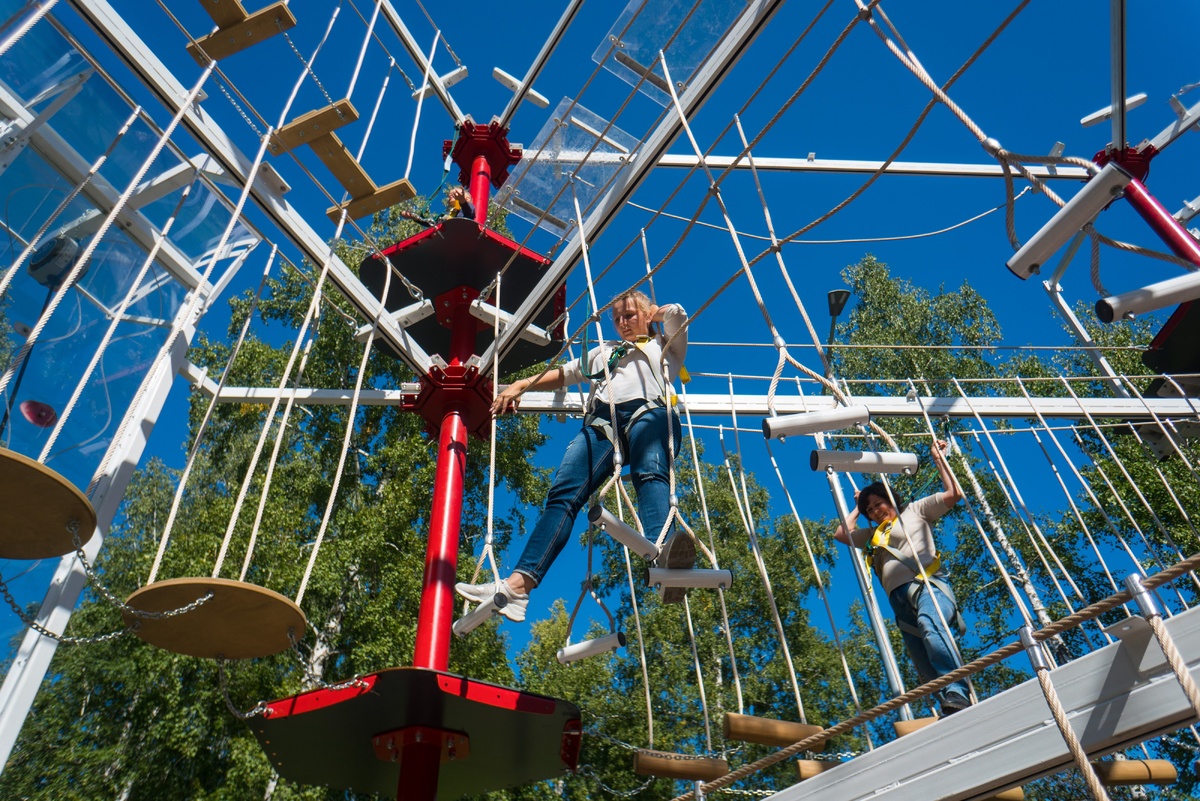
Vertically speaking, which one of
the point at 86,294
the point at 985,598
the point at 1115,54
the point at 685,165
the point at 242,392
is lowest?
the point at 1115,54

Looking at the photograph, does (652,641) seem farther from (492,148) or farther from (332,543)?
(492,148)

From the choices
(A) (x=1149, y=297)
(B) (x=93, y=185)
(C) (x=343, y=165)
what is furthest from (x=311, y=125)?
(A) (x=1149, y=297)

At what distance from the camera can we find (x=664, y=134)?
9.31 feet

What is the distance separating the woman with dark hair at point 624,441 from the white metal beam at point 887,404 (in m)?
1.35

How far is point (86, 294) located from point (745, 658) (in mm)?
10703

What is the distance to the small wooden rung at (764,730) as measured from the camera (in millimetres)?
2309

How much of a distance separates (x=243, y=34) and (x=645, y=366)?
2042 mm

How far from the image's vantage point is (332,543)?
8242mm

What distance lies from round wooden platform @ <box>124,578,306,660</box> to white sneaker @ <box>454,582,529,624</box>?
0.54 meters

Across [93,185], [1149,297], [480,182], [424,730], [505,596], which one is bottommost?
[424,730]

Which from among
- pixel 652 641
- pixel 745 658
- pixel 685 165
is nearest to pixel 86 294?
pixel 685 165

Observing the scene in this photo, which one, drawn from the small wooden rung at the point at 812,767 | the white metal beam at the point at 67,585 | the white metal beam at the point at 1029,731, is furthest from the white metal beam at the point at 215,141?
the white metal beam at the point at 1029,731

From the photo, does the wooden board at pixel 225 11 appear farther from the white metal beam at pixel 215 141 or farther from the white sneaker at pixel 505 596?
the white sneaker at pixel 505 596

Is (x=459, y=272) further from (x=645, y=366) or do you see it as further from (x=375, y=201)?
(x=645, y=366)
